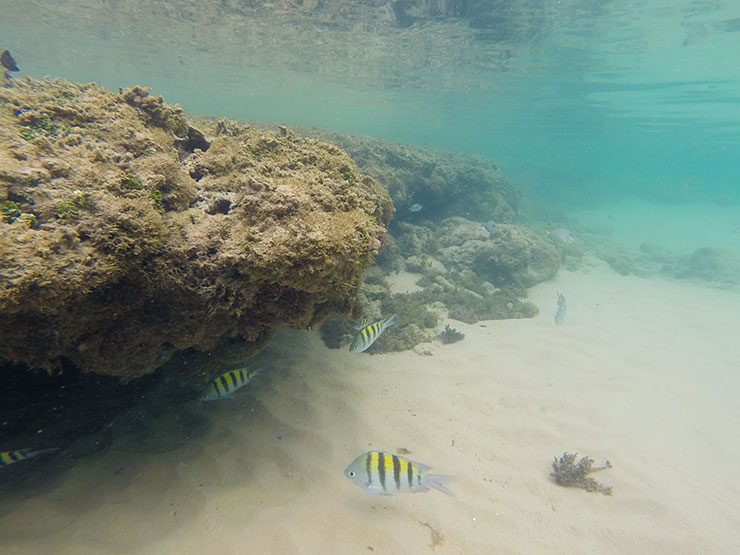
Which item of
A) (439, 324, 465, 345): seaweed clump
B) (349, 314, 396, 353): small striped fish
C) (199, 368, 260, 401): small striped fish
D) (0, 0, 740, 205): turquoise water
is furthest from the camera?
(0, 0, 740, 205): turquoise water

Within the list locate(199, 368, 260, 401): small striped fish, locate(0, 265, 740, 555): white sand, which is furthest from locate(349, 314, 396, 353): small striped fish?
locate(199, 368, 260, 401): small striped fish

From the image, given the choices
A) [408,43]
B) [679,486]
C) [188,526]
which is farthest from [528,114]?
[188,526]

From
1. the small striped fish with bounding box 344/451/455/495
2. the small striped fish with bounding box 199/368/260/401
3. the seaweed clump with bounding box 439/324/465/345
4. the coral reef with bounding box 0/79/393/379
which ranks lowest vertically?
the seaweed clump with bounding box 439/324/465/345

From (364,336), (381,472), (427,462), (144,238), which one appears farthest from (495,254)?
(144,238)

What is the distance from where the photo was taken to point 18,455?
10.9 feet

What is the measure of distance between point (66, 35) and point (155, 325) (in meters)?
38.2

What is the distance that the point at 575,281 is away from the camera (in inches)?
636

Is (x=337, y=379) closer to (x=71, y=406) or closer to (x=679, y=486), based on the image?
(x=71, y=406)

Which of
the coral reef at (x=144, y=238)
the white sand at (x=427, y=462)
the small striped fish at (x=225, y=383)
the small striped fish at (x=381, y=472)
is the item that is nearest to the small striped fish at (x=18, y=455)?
the white sand at (x=427, y=462)

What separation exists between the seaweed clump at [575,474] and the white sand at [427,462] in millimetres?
111

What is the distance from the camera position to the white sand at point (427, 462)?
11.1ft

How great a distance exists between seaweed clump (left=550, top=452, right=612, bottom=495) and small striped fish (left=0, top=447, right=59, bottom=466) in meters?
5.77

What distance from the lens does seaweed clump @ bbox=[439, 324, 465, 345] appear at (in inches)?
321

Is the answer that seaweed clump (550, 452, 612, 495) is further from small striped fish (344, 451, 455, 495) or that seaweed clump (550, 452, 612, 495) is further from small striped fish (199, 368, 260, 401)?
small striped fish (199, 368, 260, 401)
